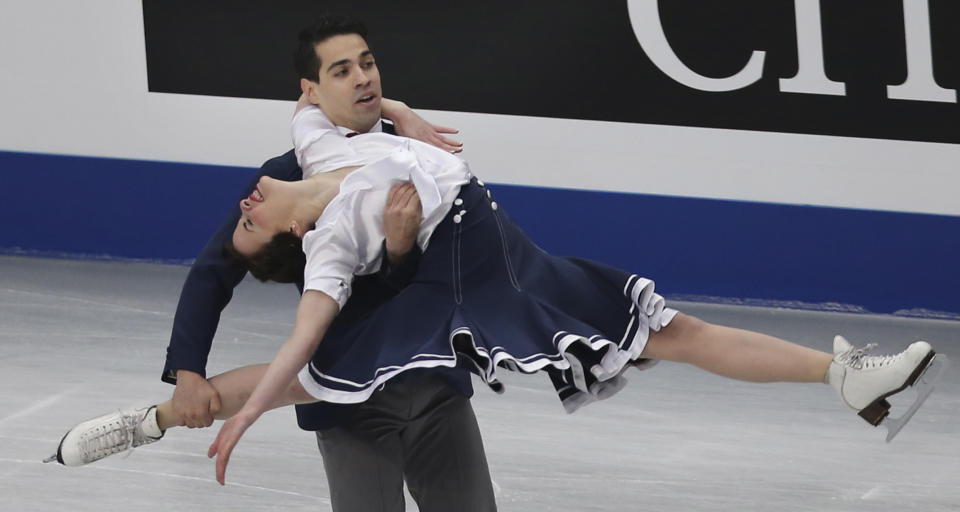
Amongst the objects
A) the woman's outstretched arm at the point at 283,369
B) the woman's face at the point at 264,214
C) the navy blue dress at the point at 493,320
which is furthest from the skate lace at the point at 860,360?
the woman's face at the point at 264,214

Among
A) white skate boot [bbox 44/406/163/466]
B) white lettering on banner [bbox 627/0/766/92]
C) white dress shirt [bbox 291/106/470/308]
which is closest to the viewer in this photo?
white dress shirt [bbox 291/106/470/308]

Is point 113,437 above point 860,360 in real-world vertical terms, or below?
below

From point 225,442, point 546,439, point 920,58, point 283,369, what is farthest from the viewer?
point 920,58

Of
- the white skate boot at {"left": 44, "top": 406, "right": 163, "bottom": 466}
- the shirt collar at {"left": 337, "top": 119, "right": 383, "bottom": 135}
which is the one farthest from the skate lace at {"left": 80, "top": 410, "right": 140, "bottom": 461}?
the shirt collar at {"left": 337, "top": 119, "right": 383, "bottom": 135}

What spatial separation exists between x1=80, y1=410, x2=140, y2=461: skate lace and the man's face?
80 centimetres

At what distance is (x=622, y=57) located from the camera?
5.82 meters

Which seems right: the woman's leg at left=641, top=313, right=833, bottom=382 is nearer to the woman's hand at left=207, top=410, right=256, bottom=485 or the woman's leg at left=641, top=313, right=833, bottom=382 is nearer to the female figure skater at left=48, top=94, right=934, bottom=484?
the female figure skater at left=48, top=94, right=934, bottom=484

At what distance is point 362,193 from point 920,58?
3517mm

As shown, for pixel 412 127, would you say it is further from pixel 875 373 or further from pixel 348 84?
pixel 875 373

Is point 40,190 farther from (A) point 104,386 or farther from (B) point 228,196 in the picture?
(A) point 104,386

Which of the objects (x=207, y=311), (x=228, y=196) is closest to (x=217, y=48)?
(x=228, y=196)

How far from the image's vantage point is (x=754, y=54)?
5.71m

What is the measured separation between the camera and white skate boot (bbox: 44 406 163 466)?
9.64 ft

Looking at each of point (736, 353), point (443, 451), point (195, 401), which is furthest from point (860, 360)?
point (195, 401)
